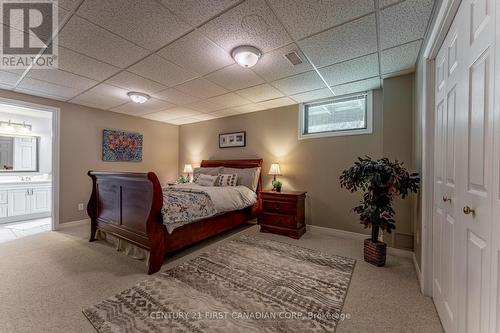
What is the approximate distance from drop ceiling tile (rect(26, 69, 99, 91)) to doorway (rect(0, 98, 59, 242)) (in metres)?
1.04

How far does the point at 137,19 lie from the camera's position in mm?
1763

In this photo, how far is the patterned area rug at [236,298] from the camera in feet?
4.82

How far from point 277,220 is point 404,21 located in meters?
2.93

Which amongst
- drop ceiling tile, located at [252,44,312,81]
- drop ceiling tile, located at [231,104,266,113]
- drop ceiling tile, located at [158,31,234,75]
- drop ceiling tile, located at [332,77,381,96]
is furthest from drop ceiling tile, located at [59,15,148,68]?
drop ceiling tile, located at [332,77,381,96]

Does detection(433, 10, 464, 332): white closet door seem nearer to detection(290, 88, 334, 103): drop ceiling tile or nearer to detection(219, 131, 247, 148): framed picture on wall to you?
detection(290, 88, 334, 103): drop ceiling tile

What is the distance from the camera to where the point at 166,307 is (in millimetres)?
1640

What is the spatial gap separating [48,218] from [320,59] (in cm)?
630

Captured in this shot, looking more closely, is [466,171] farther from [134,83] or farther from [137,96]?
[137,96]

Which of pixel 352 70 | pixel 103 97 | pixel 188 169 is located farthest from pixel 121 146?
pixel 352 70

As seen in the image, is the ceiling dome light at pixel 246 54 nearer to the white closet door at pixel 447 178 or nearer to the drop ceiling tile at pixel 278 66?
the drop ceiling tile at pixel 278 66

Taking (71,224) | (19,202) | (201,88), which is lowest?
(71,224)

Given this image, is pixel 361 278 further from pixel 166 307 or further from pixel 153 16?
pixel 153 16

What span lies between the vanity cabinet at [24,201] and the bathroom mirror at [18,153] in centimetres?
77

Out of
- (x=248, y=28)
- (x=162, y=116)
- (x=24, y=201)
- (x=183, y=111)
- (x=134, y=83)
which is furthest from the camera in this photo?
(x=162, y=116)
